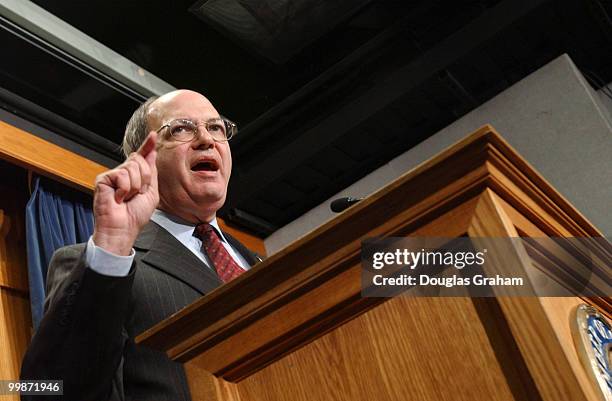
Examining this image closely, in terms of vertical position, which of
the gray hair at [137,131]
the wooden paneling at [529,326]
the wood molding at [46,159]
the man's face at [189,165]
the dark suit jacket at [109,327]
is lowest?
the wooden paneling at [529,326]

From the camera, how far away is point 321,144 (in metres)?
3.64

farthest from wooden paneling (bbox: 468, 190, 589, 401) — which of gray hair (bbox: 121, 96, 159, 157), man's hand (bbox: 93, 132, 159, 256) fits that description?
gray hair (bbox: 121, 96, 159, 157)

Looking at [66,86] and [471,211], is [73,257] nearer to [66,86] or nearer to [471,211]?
[471,211]

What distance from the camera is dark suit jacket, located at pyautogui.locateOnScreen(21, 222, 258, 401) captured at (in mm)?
970

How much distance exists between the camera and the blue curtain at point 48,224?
8.91 ft

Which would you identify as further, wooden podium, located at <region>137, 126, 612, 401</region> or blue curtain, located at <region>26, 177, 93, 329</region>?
blue curtain, located at <region>26, 177, 93, 329</region>

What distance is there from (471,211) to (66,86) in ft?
8.75

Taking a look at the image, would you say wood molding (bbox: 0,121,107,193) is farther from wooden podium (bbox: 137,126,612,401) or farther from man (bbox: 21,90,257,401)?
wooden podium (bbox: 137,126,612,401)

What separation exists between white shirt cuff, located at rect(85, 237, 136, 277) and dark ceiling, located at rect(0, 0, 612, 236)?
2.03 meters

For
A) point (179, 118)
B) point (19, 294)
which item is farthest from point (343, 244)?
point (19, 294)

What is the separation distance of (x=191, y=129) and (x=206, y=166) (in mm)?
88

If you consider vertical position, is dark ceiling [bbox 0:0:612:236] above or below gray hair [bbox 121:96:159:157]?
above

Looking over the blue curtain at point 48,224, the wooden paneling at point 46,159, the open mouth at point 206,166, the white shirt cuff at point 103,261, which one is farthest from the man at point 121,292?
the wooden paneling at point 46,159

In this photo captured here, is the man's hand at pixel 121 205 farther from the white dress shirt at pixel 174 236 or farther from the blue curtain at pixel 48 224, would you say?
the blue curtain at pixel 48 224
